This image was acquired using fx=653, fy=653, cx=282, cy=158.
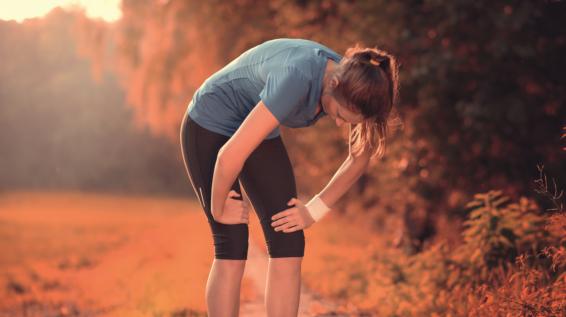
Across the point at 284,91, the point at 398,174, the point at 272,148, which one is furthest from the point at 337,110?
the point at 398,174

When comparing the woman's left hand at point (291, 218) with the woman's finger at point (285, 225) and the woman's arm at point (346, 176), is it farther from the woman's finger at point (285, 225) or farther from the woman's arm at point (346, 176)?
the woman's arm at point (346, 176)

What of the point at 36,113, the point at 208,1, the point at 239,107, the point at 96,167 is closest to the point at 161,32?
the point at 208,1

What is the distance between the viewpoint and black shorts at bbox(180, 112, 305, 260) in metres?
2.50

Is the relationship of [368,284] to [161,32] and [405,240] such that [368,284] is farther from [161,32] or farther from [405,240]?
[161,32]

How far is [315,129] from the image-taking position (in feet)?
27.4

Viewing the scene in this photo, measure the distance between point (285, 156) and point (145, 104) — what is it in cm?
889

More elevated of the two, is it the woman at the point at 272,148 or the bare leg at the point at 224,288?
the woman at the point at 272,148

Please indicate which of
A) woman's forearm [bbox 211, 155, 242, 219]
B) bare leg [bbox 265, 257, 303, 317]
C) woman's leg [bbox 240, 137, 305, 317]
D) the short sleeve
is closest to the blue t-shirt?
the short sleeve

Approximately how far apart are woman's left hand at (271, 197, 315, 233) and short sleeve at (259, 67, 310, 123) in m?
0.45

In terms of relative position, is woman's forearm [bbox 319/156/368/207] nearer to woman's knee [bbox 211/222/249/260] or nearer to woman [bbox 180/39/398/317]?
woman [bbox 180/39/398/317]

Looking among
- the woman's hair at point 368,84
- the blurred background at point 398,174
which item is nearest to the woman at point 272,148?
the woman's hair at point 368,84

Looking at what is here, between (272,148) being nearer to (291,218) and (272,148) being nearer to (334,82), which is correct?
(291,218)

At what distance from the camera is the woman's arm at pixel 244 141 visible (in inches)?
85.0

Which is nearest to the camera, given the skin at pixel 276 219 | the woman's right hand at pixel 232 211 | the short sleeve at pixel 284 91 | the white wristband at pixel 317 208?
the short sleeve at pixel 284 91
